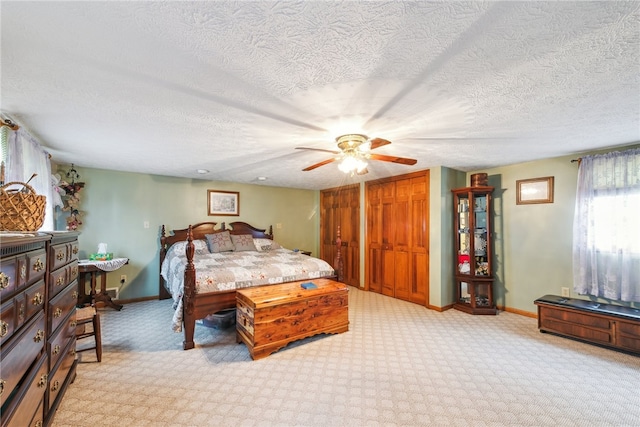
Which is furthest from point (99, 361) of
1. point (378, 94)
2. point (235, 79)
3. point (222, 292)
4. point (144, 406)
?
point (378, 94)

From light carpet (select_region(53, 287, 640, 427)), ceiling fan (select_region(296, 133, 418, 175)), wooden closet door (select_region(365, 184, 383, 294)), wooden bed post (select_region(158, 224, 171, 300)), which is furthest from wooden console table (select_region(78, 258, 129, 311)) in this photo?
wooden closet door (select_region(365, 184, 383, 294))

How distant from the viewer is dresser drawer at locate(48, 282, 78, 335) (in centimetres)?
166

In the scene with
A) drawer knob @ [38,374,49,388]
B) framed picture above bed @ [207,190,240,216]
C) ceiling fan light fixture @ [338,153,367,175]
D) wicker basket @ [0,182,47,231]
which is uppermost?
ceiling fan light fixture @ [338,153,367,175]

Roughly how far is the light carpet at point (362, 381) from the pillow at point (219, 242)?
161cm

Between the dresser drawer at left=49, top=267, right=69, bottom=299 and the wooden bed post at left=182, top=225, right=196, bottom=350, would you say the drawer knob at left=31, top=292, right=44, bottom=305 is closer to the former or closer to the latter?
the dresser drawer at left=49, top=267, right=69, bottom=299

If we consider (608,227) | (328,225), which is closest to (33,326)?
(608,227)

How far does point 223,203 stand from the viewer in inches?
213

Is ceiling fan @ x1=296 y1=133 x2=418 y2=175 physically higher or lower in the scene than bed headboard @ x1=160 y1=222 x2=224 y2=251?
higher

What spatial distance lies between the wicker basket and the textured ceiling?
27.4 inches

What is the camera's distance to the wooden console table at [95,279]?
3.77 meters

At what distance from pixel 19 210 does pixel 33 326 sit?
65cm

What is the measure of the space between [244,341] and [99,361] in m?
1.32

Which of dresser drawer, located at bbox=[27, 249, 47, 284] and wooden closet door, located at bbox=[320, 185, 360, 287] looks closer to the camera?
dresser drawer, located at bbox=[27, 249, 47, 284]

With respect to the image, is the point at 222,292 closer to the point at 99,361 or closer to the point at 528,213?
the point at 99,361
